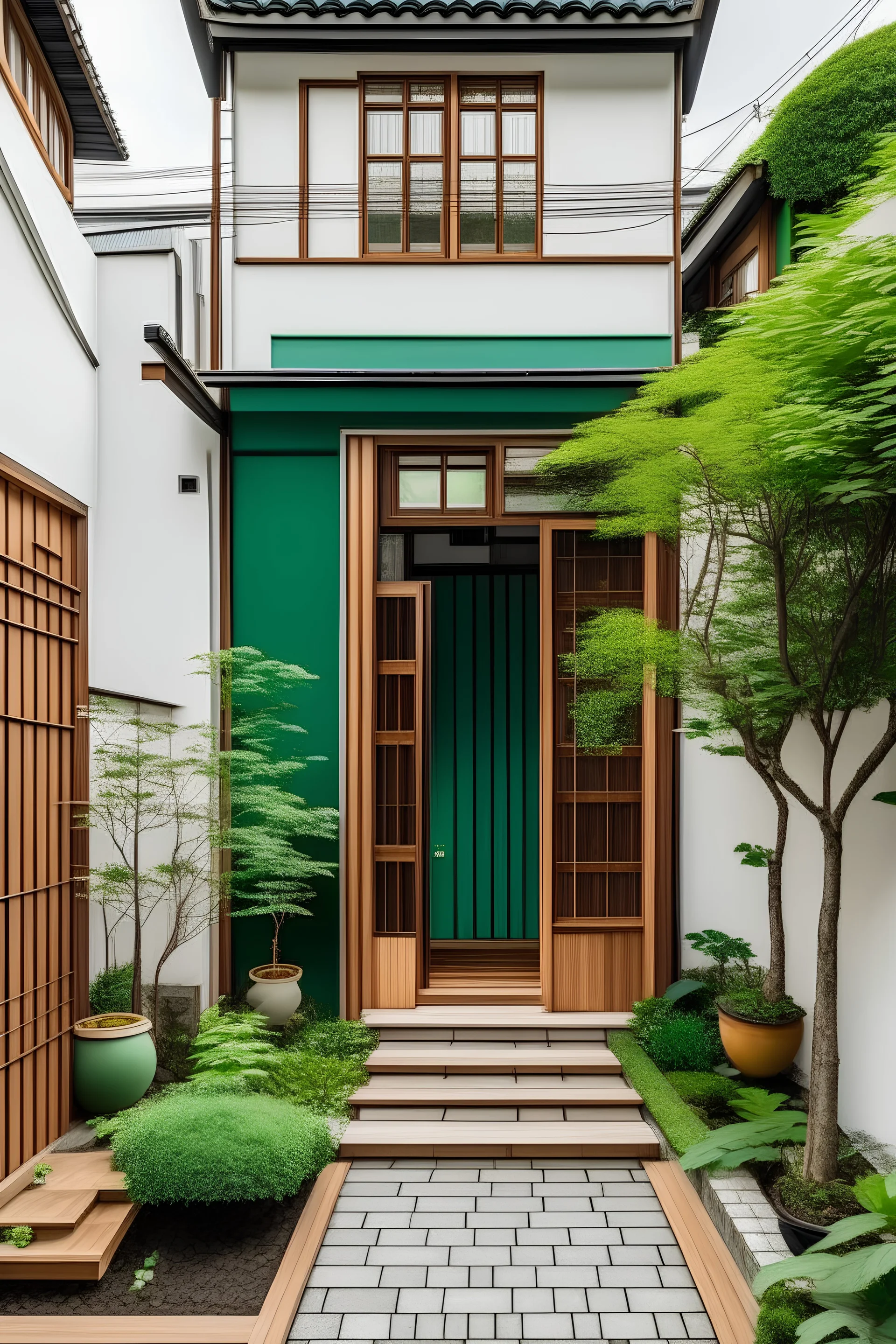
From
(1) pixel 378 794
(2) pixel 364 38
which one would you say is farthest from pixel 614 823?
(2) pixel 364 38

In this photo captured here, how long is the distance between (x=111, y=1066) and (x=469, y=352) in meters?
4.91

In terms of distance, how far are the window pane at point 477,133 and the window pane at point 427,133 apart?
0.16 metres

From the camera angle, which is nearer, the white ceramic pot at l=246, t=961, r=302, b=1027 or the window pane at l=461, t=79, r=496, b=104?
the white ceramic pot at l=246, t=961, r=302, b=1027

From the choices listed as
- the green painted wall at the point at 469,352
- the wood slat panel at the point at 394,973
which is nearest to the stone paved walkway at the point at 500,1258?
the wood slat panel at the point at 394,973

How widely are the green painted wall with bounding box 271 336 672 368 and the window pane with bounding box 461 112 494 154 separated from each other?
1.31m

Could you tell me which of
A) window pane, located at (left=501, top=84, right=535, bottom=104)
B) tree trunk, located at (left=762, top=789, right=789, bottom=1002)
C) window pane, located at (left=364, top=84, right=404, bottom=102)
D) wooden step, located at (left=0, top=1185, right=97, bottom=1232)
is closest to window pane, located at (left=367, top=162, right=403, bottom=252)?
window pane, located at (left=364, top=84, right=404, bottom=102)

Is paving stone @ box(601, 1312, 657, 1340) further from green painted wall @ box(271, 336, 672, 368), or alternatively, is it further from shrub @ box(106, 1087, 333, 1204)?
green painted wall @ box(271, 336, 672, 368)

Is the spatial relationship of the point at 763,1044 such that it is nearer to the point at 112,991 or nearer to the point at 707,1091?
the point at 707,1091

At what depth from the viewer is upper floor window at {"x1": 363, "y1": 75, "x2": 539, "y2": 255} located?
255 inches

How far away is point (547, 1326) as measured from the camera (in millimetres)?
3506

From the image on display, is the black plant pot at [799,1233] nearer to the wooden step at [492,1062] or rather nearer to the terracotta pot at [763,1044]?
the terracotta pot at [763,1044]

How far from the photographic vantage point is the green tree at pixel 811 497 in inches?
126

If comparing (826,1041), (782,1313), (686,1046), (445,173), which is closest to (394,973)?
(686,1046)

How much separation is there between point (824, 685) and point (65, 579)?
395 centimetres
